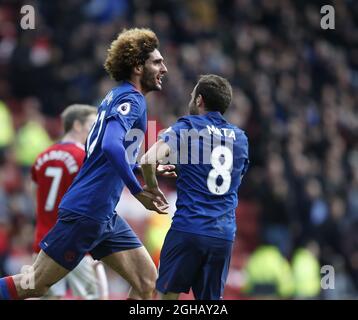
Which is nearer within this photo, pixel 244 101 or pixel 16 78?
pixel 16 78

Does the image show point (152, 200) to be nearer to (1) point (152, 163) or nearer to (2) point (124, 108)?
(1) point (152, 163)

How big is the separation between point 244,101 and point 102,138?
951 cm

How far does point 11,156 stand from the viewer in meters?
13.8

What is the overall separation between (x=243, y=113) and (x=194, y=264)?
9.18 metres

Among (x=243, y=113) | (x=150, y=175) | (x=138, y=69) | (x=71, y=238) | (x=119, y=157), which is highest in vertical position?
(x=243, y=113)

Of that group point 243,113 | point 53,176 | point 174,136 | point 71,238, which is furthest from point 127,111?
point 243,113

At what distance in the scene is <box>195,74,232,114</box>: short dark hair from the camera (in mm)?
7652

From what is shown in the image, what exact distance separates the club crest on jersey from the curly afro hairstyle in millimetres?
446

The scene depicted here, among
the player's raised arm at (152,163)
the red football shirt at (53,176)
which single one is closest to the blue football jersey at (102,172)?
the player's raised arm at (152,163)

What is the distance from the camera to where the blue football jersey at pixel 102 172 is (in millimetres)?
7484

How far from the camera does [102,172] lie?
753 cm

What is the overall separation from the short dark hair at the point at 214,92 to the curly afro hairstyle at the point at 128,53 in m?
0.49

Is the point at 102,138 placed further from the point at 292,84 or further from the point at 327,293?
the point at 292,84
